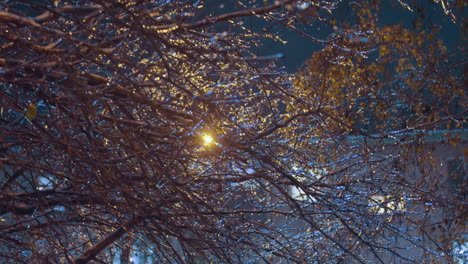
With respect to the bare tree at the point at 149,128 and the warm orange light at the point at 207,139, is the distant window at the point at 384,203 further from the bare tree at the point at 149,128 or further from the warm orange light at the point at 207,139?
the warm orange light at the point at 207,139

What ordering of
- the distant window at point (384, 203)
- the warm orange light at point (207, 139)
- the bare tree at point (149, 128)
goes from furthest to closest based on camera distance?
the distant window at point (384, 203) < the warm orange light at point (207, 139) < the bare tree at point (149, 128)

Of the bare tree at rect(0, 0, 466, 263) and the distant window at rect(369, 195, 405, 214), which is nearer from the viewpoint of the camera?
the bare tree at rect(0, 0, 466, 263)

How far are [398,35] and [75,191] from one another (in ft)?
23.6

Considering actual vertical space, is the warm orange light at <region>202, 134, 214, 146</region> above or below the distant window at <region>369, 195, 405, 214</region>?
below

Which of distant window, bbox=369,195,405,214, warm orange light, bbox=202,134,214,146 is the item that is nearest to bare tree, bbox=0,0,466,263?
warm orange light, bbox=202,134,214,146

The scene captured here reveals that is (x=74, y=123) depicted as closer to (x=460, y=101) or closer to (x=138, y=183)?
(x=138, y=183)

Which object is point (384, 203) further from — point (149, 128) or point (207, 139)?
point (149, 128)

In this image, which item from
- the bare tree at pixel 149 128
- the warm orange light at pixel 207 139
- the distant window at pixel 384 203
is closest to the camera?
the bare tree at pixel 149 128

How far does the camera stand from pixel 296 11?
17.8 feet

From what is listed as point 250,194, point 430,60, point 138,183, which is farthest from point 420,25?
point 138,183

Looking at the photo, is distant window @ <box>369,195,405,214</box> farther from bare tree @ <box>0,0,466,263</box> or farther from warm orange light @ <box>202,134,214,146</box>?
warm orange light @ <box>202,134,214,146</box>

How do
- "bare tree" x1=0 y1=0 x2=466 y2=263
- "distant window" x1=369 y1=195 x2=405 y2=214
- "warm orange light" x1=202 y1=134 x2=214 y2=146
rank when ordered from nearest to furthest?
"bare tree" x1=0 y1=0 x2=466 y2=263, "warm orange light" x1=202 y1=134 x2=214 y2=146, "distant window" x1=369 y1=195 x2=405 y2=214

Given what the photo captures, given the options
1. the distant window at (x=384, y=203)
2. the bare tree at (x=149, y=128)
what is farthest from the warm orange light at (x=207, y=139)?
the distant window at (x=384, y=203)

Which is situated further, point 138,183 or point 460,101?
point 460,101
